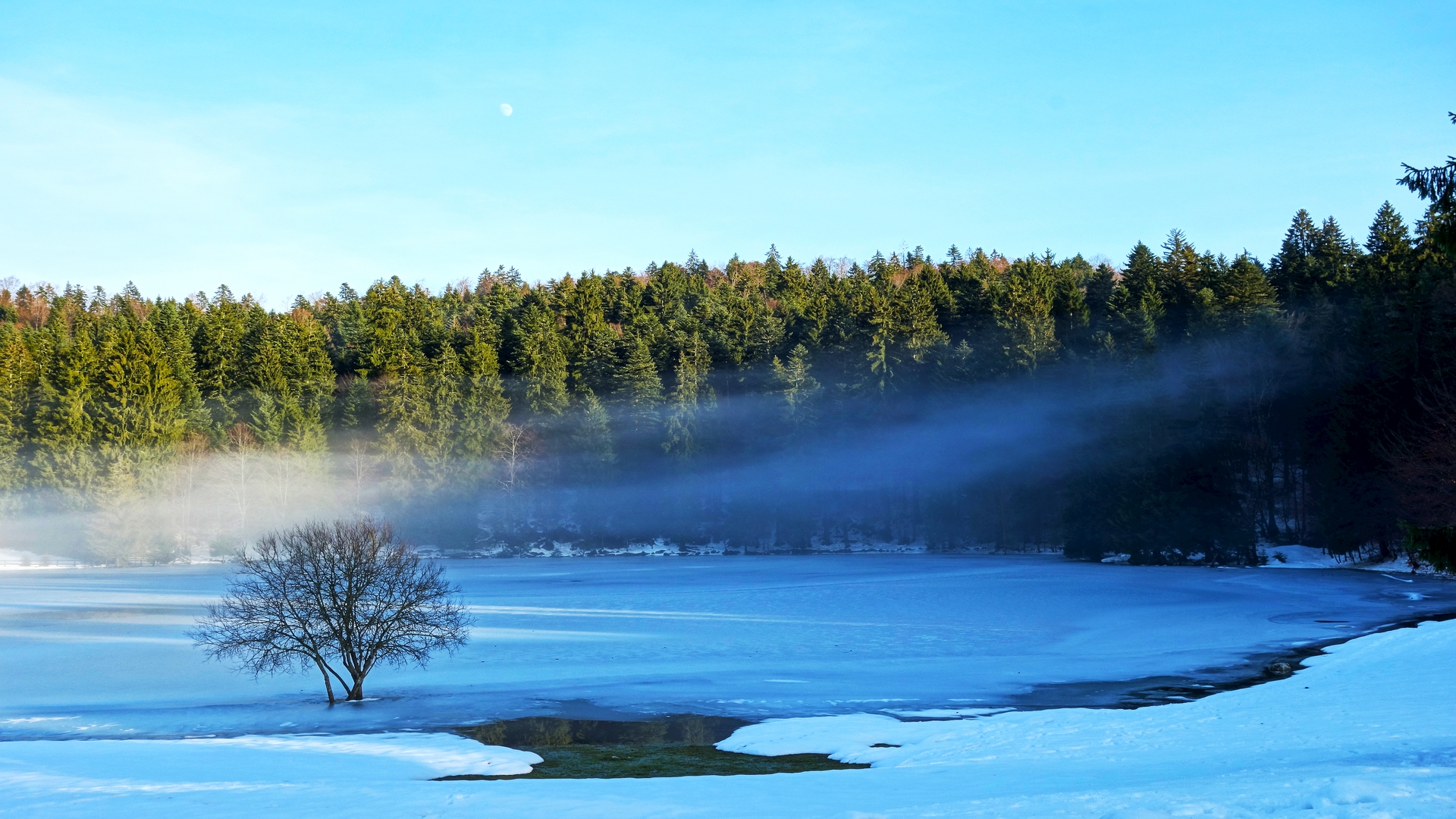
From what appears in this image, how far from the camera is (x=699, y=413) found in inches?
3034

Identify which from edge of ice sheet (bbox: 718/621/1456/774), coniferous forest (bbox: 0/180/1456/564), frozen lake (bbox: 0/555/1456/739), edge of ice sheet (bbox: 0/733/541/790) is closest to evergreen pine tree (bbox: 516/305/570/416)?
coniferous forest (bbox: 0/180/1456/564)

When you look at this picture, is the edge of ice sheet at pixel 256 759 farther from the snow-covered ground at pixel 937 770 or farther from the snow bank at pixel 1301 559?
the snow bank at pixel 1301 559

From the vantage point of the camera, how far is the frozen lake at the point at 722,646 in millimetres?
18953

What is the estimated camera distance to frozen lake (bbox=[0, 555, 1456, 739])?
19.0m

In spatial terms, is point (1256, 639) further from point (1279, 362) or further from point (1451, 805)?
point (1279, 362)

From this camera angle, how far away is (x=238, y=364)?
3140 inches

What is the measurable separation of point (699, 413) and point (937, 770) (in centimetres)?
6507

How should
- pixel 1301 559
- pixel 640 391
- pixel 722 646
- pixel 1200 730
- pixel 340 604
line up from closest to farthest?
pixel 1200 730 → pixel 340 604 → pixel 722 646 → pixel 1301 559 → pixel 640 391

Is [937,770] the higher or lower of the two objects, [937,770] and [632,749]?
the higher

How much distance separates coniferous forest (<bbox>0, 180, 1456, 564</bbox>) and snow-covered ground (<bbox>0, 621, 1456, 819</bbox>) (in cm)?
4228

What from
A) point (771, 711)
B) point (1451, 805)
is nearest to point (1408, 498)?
point (771, 711)

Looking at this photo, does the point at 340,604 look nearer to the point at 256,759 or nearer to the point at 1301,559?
the point at 256,759

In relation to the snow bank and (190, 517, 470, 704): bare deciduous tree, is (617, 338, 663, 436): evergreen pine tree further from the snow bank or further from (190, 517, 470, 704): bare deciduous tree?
(190, 517, 470, 704): bare deciduous tree

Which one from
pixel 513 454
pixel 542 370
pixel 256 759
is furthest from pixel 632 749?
pixel 542 370
